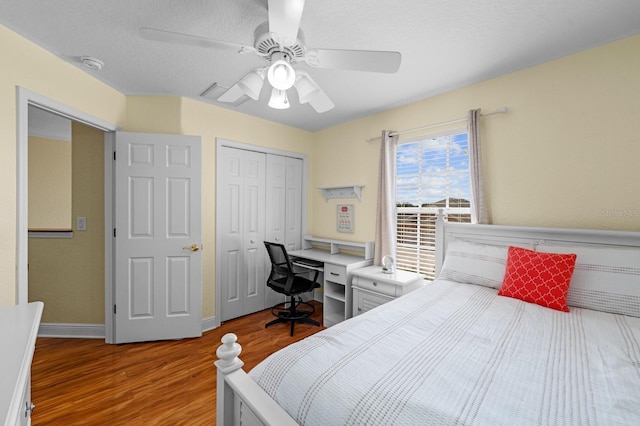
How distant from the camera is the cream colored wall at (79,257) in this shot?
2.74 m

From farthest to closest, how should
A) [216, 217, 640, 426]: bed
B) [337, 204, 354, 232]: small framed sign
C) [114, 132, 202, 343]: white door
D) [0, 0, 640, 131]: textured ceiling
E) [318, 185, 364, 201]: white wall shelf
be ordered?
1. [337, 204, 354, 232]: small framed sign
2. [318, 185, 364, 201]: white wall shelf
3. [114, 132, 202, 343]: white door
4. [0, 0, 640, 131]: textured ceiling
5. [216, 217, 640, 426]: bed

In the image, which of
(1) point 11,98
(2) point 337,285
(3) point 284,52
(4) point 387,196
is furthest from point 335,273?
(1) point 11,98

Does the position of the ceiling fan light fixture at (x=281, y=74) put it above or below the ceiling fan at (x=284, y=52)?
below

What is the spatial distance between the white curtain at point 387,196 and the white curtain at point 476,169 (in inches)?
30.5

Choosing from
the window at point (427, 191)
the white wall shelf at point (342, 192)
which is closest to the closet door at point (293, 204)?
the white wall shelf at point (342, 192)

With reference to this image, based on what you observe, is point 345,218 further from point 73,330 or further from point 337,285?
point 73,330

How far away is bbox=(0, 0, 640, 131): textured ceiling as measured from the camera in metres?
1.51

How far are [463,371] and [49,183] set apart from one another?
5.21 metres

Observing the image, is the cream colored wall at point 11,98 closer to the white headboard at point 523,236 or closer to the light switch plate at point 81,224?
the light switch plate at point 81,224

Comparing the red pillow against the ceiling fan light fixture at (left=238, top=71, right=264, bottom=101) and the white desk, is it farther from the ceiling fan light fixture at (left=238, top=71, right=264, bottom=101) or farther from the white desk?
the ceiling fan light fixture at (left=238, top=71, right=264, bottom=101)

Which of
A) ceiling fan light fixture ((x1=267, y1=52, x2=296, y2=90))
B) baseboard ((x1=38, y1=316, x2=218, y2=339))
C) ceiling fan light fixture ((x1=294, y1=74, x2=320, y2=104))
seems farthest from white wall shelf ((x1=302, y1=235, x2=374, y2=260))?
baseboard ((x1=38, y1=316, x2=218, y2=339))

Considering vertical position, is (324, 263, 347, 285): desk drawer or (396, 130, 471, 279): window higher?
(396, 130, 471, 279): window

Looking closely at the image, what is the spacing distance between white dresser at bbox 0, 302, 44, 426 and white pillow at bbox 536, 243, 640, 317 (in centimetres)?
255

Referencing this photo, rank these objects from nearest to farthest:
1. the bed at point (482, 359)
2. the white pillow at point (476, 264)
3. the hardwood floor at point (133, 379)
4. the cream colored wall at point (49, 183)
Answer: the bed at point (482, 359) → the hardwood floor at point (133, 379) → the white pillow at point (476, 264) → the cream colored wall at point (49, 183)
